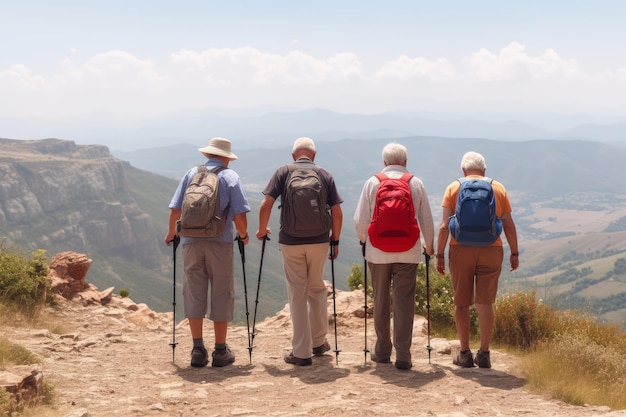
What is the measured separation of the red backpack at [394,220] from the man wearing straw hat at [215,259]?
1794 millimetres

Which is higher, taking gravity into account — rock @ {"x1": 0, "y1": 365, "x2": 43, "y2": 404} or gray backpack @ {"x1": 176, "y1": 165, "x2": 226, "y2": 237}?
gray backpack @ {"x1": 176, "y1": 165, "x2": 226, "y2": 237}

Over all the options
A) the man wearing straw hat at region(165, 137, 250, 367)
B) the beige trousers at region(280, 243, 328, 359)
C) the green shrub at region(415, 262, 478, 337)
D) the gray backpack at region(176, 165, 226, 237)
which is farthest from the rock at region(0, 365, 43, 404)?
the green shrub at region(415, 262, 478, 337)

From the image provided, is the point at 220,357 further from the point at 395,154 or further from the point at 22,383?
the point at 395,154

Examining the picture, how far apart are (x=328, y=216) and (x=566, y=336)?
3.79 meters

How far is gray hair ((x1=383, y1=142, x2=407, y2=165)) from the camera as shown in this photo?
7867 millimetres

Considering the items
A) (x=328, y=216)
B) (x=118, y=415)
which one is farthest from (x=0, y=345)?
(x=328, y=216)

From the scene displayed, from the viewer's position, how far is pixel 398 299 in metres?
7.78

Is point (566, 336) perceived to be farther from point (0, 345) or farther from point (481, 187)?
point (0, 345)

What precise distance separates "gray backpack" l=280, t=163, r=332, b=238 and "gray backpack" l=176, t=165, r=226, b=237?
90 centimetres

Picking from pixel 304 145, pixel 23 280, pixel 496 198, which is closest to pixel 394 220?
pixel 496 198

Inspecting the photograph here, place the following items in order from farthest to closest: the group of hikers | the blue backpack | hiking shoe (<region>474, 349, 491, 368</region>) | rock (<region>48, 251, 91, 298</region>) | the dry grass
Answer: rock (<region>48, 251, 91, 298</region>) < hiking shoe (<region>474, 349, 491, 368</region>) < the group of hikers < the blue backpack < the dry grass

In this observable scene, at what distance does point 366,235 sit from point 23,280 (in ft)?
24.7

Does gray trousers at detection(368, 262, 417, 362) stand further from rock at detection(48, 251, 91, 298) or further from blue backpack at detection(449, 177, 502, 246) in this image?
rock at detection(48, 251, 91, 298)

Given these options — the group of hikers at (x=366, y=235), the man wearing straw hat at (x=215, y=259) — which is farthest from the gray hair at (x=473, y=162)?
the man wearing straw hat at (x=215, y=259)
